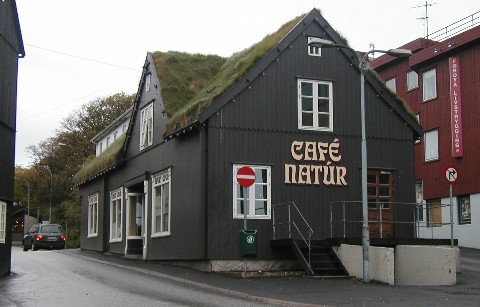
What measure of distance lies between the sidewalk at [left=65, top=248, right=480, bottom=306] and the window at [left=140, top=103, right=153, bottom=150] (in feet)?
24.7

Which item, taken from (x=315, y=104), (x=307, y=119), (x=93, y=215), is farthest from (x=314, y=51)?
(x=93, y=215)

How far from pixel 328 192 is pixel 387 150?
3.02 metres

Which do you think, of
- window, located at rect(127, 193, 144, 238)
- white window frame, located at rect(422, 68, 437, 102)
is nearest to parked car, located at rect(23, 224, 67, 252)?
window, located at rect(127, 193, 144, 238)

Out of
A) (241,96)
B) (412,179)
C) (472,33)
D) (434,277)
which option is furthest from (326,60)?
(472,33)

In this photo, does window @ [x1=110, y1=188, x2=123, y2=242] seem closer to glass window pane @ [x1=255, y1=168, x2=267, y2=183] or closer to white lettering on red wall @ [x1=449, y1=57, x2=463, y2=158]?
glass window pane @ [x1=255, y1=168, x2=267, y2=183]

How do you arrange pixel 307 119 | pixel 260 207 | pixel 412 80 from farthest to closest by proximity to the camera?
pixel 412 80 < pixel 307 119 < pixel 260 207

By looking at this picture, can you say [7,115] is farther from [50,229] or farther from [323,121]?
[50,229]

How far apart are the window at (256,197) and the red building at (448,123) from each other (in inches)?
497

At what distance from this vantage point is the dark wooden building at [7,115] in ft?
72.6

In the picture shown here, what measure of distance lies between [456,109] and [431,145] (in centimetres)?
342

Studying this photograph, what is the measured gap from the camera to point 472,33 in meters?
34.9

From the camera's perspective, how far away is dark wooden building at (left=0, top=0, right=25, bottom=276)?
2212 cm

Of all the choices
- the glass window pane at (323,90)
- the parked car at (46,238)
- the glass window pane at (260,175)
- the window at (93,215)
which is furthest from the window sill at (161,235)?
the parked car at (46,238)

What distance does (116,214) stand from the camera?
33469 millimetres
